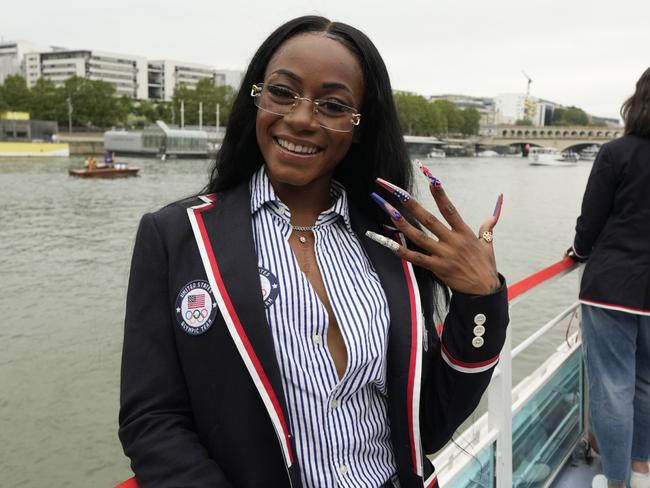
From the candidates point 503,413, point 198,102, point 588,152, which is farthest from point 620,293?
point 588,152

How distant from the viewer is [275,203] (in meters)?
1.14

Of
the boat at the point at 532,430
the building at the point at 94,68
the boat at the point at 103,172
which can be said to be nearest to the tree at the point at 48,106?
the boat at the point at 103,172

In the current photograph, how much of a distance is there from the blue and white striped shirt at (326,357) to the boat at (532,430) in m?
0.52

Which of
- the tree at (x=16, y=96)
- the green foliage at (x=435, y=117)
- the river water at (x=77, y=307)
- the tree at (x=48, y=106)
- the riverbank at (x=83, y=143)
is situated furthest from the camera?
the green foliage at (x=435, y=117)

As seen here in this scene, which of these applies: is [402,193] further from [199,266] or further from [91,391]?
[91,391]

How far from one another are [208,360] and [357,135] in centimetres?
53

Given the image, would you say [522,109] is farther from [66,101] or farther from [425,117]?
[66,101]

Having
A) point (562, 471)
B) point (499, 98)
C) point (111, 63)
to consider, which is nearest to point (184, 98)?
point (111, 63)

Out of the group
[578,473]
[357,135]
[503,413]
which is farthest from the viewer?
[578,473]

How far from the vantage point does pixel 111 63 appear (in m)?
93.9

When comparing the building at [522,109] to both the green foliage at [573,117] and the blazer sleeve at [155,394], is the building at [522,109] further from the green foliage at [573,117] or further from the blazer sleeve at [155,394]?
the blazer sleeve at [155,394]

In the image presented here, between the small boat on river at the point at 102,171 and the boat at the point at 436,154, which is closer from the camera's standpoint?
the small boat on river at the point at 102,171

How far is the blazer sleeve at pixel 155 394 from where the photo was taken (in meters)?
0.94

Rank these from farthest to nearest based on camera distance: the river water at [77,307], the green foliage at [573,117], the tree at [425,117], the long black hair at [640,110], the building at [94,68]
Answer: the green foliage at [573,117], the building at [94,68], the tree at [425,117], the river water at [77,307], the long black hair at [640,110]
